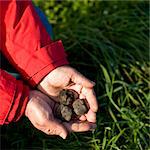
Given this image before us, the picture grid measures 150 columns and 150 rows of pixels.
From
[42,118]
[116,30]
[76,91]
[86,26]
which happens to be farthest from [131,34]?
[42,118]

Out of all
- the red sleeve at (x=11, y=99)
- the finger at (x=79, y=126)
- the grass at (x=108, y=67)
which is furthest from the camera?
the grass at (x=108, y=67)

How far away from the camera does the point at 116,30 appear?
273 centimetres

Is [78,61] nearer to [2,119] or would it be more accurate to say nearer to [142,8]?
[142,8]

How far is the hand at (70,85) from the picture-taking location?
77.0 inches

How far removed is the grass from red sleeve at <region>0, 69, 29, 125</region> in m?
0.39

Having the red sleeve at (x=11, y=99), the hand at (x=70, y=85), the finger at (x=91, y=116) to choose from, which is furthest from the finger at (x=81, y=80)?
the red sleeve at (x=11, y=99)

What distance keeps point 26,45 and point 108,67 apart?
0.64 m

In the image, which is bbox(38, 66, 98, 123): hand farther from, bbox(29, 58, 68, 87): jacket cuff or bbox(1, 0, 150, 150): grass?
bbox(1, 0, 150, 150): grass

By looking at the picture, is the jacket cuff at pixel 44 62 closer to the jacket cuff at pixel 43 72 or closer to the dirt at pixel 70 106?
the jacket cuff at pixel 43 72

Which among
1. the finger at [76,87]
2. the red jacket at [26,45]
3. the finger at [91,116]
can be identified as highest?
the red jacket at [26,45]

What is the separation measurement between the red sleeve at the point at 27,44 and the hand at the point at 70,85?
0.03 m

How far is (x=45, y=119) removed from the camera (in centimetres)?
184

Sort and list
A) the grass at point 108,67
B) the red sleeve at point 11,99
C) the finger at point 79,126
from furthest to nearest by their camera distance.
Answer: the grass at point 108,67
the finger at point 79,126
the red sleeve at point 11,99

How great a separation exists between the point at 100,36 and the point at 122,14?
1.02 ft
